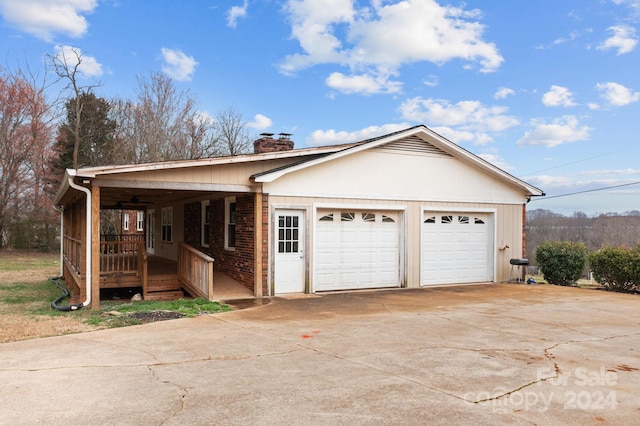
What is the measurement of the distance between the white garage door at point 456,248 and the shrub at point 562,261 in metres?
2.46

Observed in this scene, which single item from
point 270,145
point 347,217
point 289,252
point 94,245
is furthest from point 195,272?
point 270,145

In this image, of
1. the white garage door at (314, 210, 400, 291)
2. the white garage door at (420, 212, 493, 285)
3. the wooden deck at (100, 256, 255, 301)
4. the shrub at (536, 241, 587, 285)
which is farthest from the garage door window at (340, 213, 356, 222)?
the shrub at (536, 241, 587, 285)

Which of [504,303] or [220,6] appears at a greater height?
[220,6]

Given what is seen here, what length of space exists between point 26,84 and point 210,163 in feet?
84.9

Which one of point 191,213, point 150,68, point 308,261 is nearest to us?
point 308,261

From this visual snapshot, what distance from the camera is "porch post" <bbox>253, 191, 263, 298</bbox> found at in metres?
11.6

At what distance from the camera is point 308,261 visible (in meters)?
12.3

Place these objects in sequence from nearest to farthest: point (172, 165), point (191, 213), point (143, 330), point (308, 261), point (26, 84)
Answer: point (143, 330), point (172, 165), point (308, 261), point (191, 213), point (26, 84)

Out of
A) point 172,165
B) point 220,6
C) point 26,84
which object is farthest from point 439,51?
point 26,84

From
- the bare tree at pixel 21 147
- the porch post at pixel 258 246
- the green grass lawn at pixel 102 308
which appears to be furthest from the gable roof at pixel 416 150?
the bare tree at pixel 21 147

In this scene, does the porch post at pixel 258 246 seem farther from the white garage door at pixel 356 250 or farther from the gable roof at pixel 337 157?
the white garage door at pixel 356 250

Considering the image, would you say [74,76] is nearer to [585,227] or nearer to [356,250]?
[356,250]

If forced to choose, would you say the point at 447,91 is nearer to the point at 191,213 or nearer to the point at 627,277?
the point at 627,277

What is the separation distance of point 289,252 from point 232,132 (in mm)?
26076
